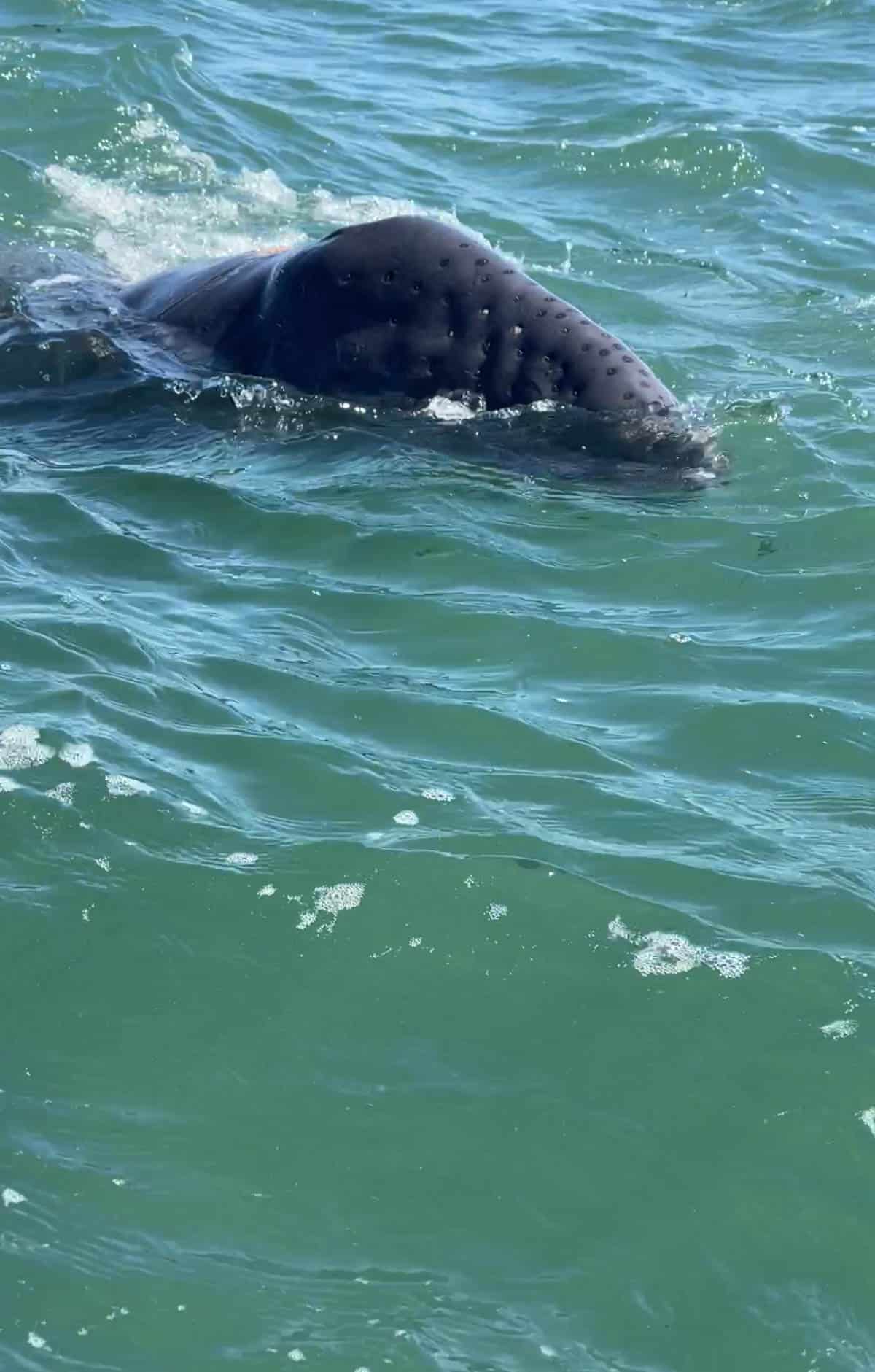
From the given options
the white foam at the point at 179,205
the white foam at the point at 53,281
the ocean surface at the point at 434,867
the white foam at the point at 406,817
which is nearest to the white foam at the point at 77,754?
the ocean surface at the point at 434,867

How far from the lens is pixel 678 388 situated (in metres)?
10.7

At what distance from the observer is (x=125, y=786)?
6484 mm

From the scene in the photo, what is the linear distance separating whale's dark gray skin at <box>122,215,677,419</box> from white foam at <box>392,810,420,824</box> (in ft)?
10.6

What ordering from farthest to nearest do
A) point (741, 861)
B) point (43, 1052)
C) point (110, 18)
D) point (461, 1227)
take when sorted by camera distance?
1. point (110, 18)
2. point (741, 861)
3. point (43, 1052)
4. point (461, 1227)

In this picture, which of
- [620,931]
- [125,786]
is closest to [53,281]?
[125,786]

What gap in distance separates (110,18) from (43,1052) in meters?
15.7

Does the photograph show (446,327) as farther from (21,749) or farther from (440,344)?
(21,749)

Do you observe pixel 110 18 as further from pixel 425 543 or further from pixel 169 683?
pixel 169 683

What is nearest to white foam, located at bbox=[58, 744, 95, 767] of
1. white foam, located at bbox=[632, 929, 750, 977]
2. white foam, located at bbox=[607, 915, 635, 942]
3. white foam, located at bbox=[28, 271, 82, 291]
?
white foam, located at bbox=[607, 915, 635, 942]

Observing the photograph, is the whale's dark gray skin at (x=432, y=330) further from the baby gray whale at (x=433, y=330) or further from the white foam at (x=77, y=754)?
the white foam at (x=77, y=754)

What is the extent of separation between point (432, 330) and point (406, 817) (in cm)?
353

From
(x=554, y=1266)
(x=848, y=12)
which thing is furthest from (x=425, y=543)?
(x=848, y=12)

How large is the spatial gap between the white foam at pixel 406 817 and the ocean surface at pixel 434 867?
17 mm

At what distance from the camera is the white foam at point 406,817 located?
6371 millimetres
